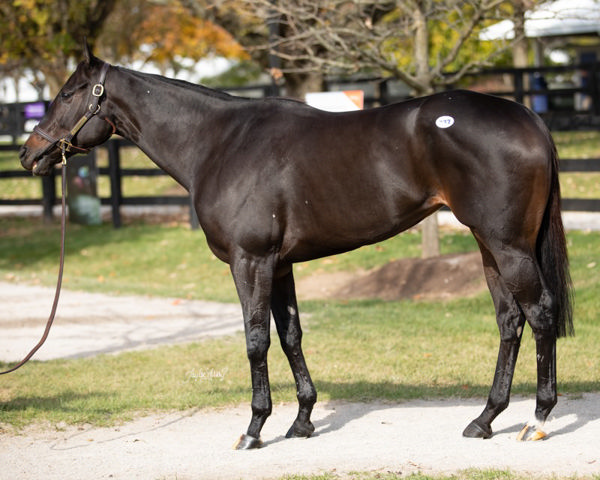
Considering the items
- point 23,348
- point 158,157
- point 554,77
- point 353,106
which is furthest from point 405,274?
point 554,77

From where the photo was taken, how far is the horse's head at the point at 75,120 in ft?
19.2

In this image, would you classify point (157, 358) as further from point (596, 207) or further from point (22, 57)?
point (22, 57)

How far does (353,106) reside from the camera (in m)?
10.5

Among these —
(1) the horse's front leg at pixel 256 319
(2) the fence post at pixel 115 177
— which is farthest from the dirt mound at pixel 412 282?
(2) the fence post at pixel 115 177

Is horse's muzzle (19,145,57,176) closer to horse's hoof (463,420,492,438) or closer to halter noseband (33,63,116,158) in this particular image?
halter noseband (33,63,116,158)

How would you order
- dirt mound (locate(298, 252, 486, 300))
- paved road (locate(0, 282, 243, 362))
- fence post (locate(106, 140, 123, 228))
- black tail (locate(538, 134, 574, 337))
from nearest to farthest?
black tail (locate(538, 134, 574, 337))
paved road (locate(0, 282, 243, 362))
dirt mound (locate(298, 252, 486, 300))
fence post (locate(106, 140, 123, 228))

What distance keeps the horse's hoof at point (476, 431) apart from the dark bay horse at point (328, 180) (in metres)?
0.01

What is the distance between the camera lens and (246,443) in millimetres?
5500

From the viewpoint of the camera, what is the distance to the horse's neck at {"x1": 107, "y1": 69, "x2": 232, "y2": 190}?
5840 mm

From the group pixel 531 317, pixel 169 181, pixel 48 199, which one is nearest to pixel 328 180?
pixel 531 317

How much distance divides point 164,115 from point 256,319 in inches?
58.5

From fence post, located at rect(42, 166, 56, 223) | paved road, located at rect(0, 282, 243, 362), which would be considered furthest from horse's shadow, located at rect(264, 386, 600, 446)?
fence post, located at rect(42, 166, 56, 223)

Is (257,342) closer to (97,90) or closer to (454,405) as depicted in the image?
(454,405)

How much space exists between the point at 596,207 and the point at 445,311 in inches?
157
